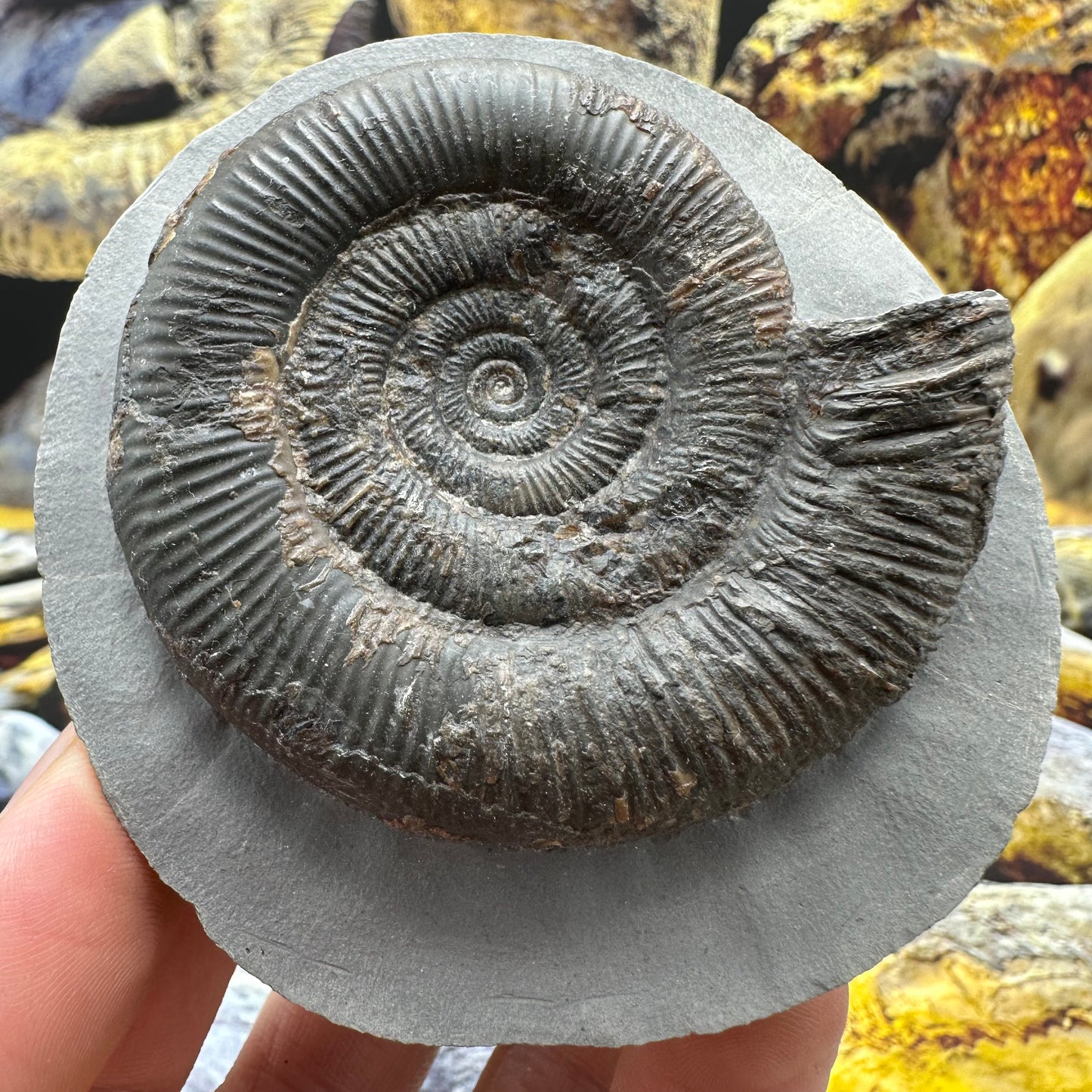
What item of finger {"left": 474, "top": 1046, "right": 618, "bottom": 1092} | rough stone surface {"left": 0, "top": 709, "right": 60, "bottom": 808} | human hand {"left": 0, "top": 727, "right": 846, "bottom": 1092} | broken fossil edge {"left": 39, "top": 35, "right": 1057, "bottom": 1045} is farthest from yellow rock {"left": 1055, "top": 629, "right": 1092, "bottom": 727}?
rough stone surface {"left": 0, "top": 709, "right": 60, "bottom": 808}

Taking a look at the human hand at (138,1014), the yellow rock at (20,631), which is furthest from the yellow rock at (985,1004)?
the yellow rock at (20,631)

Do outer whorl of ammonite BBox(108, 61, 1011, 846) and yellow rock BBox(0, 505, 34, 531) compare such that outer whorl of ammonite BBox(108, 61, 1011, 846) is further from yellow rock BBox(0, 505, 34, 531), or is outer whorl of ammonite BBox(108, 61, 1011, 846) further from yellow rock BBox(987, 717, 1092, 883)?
yellow rock BBox(0, 505, 34, 531)

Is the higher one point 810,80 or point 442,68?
point 810,80

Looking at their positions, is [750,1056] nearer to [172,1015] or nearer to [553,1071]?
[553,1071]

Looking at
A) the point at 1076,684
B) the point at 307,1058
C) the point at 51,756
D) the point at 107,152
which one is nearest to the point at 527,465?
the point at 51,756

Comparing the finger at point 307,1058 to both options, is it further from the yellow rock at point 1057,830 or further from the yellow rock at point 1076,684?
the yellow rock at point 1076,684

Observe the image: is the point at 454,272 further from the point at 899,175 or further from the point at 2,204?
the point at 2,204

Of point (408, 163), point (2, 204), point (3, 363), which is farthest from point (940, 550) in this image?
point (2, 204)
